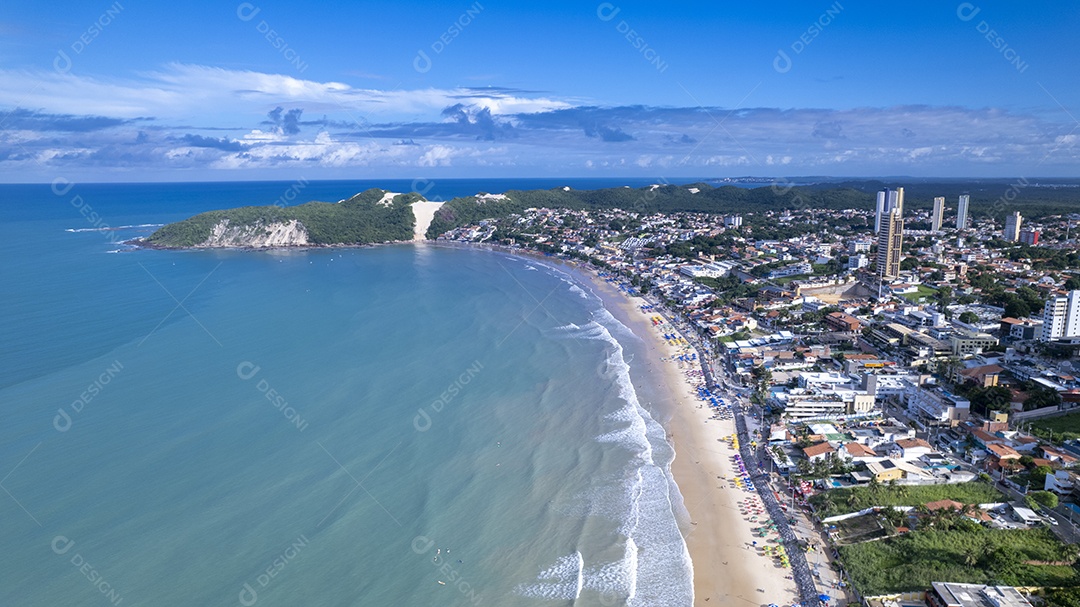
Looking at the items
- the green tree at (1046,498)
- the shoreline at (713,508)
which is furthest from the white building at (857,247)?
the green tree at (1046,498)

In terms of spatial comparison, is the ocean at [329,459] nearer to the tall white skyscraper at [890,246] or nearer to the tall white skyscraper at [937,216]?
the tall white skyscraper at [890,246]

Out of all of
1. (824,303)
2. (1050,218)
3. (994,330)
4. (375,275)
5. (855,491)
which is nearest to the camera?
(855,491)

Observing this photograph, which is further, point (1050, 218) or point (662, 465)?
point (1050, 218)

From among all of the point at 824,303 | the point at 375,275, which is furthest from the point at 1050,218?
the point at 375,275

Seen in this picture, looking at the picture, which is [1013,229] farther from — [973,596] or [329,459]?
[329,459]

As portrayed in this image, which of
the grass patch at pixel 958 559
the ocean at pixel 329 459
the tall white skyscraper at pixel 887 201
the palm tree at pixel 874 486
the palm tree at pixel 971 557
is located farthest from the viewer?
the tall white skyscraper at pixel 887 201

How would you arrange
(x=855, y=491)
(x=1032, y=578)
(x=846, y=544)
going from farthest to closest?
1. (x=855, y=491)
2. (x=846, y=544)
3. (x=1032, y=578)

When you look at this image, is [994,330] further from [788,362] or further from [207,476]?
[207,476]
